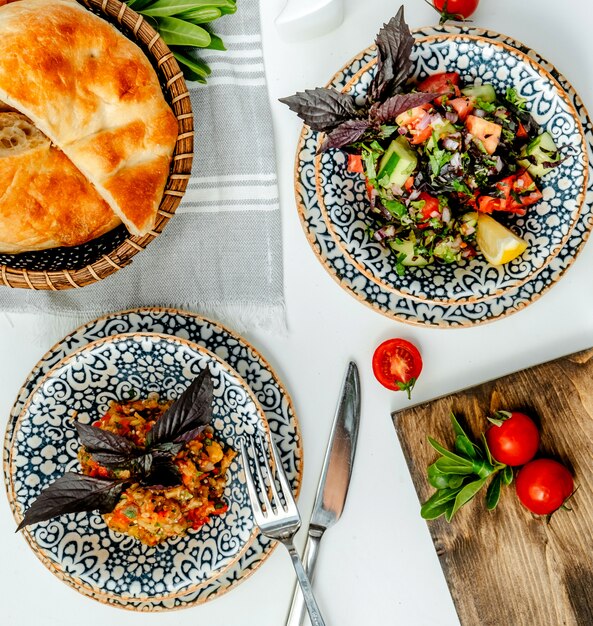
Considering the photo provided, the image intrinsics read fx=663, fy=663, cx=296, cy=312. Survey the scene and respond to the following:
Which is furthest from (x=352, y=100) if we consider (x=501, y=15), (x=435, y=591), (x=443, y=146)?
(x=435, y=591)

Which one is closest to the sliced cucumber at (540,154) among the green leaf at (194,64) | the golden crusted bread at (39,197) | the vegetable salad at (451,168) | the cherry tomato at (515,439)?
the vegetable salad at (451,168)

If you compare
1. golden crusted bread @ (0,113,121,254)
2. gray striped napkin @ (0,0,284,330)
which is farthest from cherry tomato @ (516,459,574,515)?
golden crusted bread @ (0,113,121,254)

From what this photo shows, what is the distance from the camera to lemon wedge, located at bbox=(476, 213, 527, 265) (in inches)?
62.0

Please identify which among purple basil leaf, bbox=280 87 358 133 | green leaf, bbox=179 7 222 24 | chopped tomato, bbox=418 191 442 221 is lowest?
chopped tomato, bbox=418 191 442 221

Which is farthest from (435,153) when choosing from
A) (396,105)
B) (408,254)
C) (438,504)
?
(438,504)

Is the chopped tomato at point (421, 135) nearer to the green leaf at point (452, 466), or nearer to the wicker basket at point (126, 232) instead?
the wicker basket at point (126, 232)

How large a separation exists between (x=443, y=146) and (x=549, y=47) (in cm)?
54

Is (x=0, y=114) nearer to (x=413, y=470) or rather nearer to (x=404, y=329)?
(x=404, y=329)

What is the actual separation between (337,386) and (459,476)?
0.41 m

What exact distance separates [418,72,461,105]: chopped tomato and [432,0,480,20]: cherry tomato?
0.21 meters

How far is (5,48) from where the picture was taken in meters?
1.38

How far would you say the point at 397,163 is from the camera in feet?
5.11

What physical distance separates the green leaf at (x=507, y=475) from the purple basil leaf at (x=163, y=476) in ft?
2.89

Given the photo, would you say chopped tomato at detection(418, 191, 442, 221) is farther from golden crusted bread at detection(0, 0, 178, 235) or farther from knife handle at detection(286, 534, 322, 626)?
knife handle at detection(286, 534, 322, 626)
